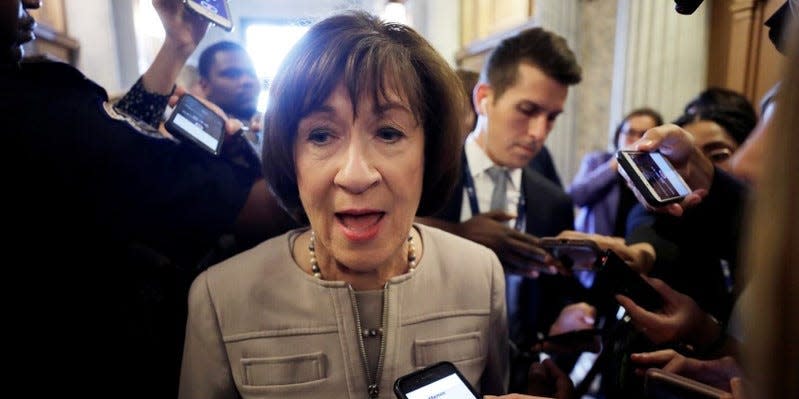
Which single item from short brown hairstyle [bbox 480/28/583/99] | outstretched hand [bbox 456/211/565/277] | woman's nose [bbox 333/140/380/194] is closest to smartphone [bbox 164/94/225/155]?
woman's nose [bbox 333/140/380/194]

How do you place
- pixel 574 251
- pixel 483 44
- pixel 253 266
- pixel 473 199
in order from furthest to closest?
pixel 483 44, pixel 473 199, pixel 574 251, pixel 253 266

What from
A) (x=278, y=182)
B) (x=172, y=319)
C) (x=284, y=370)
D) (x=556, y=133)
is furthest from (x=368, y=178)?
(x=556, y=133)

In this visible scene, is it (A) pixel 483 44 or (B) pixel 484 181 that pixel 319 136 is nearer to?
(B) pixel 484 181

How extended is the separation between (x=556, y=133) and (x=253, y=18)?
2.51 m

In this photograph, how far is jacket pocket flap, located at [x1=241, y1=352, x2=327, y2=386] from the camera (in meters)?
0.70

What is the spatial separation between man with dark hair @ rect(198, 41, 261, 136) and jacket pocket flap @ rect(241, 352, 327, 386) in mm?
460

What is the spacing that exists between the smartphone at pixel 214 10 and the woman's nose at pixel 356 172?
0.29 metres

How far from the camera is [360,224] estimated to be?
25.4 inches

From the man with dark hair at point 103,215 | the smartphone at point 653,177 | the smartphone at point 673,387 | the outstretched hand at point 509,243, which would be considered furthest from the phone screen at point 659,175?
the man with dark hair at point 103,215

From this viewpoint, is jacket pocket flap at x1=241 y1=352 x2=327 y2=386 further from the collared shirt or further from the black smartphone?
the collared shirt

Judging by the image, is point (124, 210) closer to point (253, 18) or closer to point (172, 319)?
point (172, 319)

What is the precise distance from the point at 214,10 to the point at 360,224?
1.31 ft

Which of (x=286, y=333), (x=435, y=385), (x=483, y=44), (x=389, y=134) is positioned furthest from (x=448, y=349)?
(x=483, y=44)

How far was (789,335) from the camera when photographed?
9.5 inches
